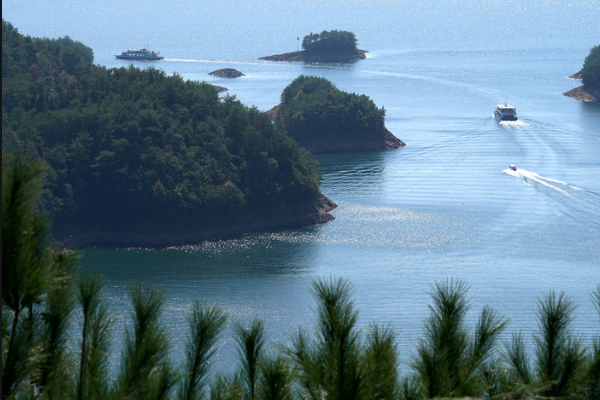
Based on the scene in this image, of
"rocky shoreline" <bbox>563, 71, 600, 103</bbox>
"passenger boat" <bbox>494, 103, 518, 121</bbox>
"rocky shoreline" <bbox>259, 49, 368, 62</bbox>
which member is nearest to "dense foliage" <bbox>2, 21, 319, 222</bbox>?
"passenger boat" <bbox>494, 103, 518, 121</bbox>

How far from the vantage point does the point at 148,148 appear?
Result: 157ft

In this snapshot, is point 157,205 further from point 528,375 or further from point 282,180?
point 528,375

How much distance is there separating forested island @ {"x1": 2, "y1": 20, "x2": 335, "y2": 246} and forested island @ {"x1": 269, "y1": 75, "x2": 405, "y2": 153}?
19.7m

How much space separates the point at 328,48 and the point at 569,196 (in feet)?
329

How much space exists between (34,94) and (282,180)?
64.0 feet

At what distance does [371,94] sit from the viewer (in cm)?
10431

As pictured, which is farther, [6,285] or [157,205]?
[157,205]

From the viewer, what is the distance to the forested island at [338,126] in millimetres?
74500

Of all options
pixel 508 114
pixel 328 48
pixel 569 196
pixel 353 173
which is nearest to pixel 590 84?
pixel 508 114

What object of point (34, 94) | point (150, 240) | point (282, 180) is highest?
point (34, 94)

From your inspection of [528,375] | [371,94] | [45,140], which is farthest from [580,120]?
[528,375]

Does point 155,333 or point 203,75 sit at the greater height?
point 203,75

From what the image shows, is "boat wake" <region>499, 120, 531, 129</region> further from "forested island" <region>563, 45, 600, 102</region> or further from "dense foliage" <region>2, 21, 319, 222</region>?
"dense foliage" <region>2, 21, 319, 222</region>

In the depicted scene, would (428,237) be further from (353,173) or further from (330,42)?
(330,42)
